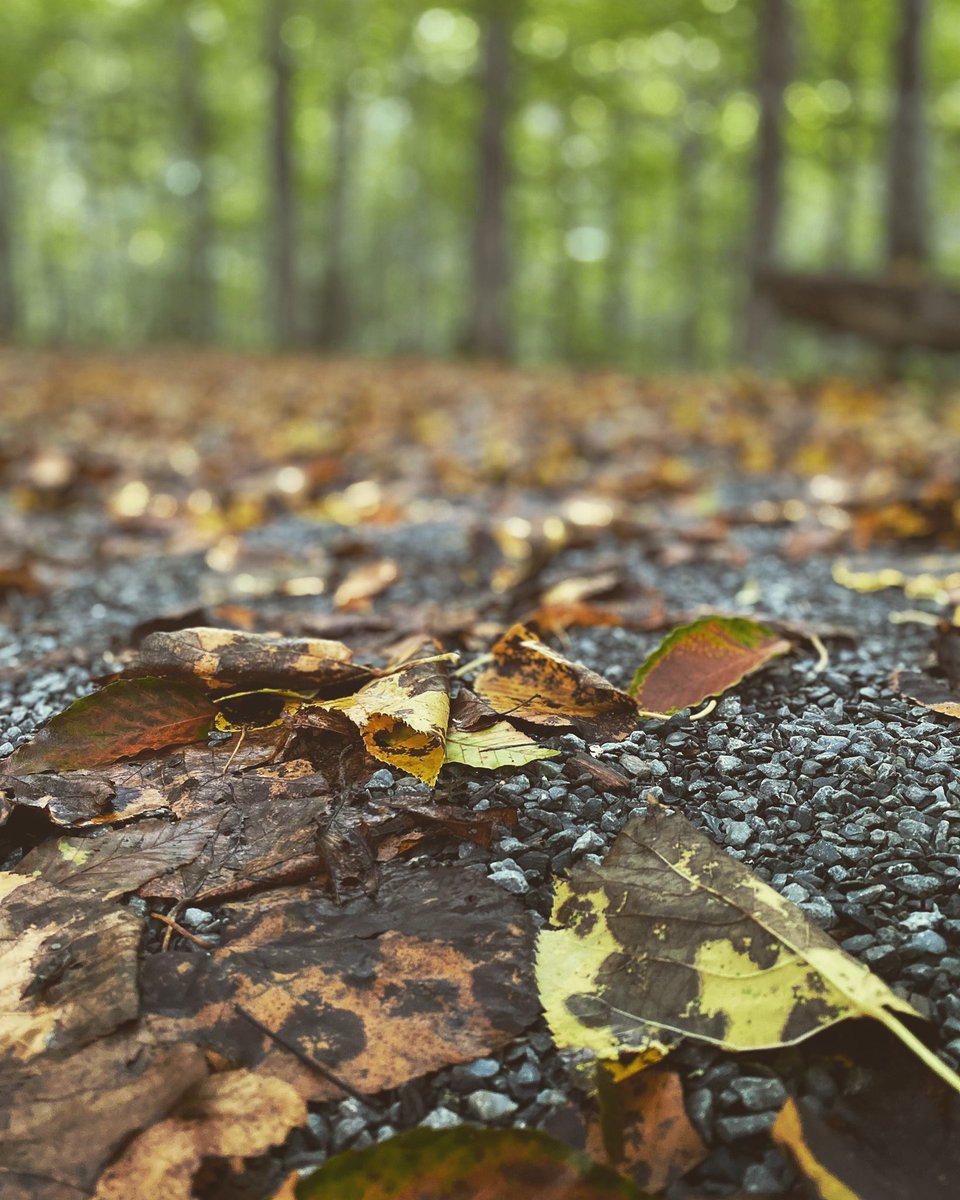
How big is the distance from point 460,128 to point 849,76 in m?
6.83

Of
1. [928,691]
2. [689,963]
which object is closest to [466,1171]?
[689,963]

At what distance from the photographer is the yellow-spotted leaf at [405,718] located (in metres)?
→ 1.20

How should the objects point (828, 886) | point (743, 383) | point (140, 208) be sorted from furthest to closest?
point (140, 208) < point (743, 383) < point (828, 886)

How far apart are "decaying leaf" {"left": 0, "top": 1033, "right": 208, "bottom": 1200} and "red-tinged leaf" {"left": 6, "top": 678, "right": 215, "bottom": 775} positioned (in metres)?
0.45

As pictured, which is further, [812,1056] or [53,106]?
[53,106]

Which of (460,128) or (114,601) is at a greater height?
(460,128)

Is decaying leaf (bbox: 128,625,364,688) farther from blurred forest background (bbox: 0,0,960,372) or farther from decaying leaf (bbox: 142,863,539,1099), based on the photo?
blurred forest background (bbox: 0,0,960,372)

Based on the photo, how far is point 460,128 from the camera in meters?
18.5

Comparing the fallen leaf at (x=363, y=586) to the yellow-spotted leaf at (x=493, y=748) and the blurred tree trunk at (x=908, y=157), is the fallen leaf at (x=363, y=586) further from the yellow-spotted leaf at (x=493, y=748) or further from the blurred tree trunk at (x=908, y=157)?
the blurred tree trunk at (x=908, y=157)

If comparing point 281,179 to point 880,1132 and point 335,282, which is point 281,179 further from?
point 880,1132

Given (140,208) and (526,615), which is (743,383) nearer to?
(526,615)

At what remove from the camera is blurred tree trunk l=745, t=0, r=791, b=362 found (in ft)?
27.6

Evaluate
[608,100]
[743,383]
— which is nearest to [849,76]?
[608,100]

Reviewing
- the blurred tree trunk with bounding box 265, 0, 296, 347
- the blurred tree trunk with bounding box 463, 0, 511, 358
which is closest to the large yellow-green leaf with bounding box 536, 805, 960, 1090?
the blurred tree trunk with bounding box 463, 0, 511, 358
